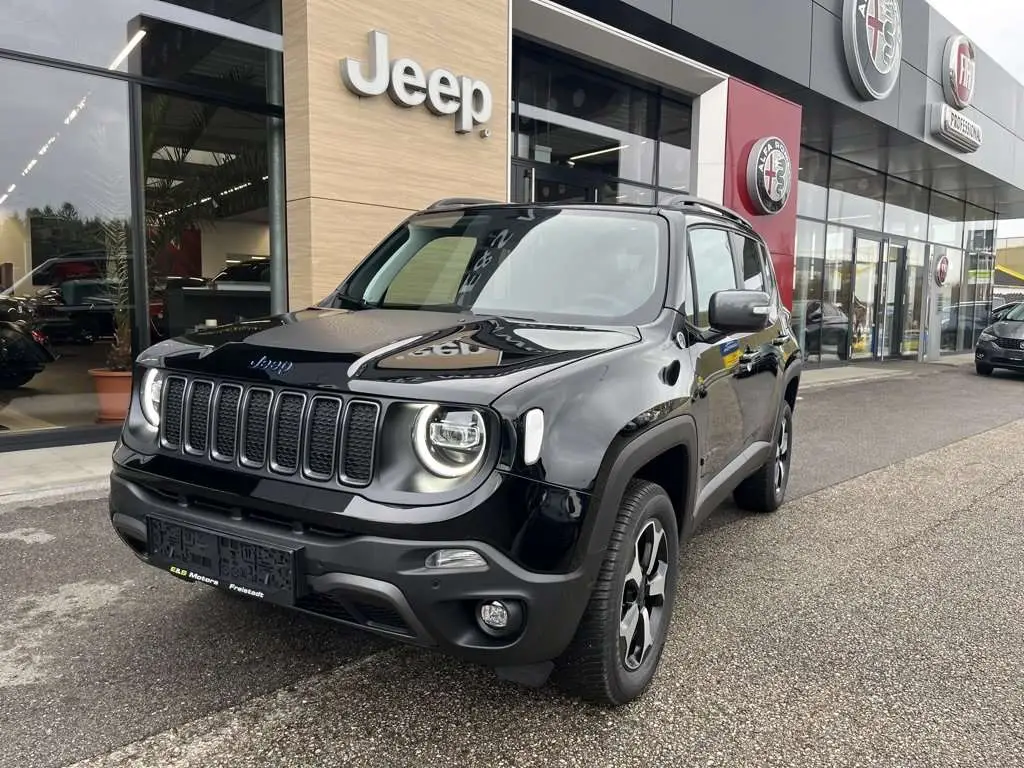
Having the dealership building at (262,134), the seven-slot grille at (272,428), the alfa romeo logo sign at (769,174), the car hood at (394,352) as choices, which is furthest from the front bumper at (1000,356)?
the seven-slot grille at (272,428)

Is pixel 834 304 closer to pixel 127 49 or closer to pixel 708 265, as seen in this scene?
pixel 127 49

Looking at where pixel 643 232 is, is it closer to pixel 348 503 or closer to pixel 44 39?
pixel 348 503

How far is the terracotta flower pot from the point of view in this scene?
7.20 meters

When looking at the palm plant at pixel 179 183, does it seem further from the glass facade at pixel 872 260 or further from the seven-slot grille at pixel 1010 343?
the seven-slot grille at pixel 1010 343

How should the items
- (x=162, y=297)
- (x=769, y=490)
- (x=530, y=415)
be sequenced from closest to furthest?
(x=530, y=415)
(x=769, y=490)
(x=162, y=297)

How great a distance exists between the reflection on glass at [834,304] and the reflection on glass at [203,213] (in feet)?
40.2

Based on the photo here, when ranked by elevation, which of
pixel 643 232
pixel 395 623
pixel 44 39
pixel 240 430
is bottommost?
pixel 395 623

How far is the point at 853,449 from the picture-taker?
7.64 m

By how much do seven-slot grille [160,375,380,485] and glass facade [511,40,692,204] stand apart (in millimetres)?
7776

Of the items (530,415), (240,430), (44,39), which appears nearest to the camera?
(530,415)

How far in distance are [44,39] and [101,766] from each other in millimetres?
6670

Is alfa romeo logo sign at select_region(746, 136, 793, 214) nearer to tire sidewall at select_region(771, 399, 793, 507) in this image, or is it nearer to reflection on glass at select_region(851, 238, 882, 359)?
reflection on glass at select_region(851, 238, 882, 359)

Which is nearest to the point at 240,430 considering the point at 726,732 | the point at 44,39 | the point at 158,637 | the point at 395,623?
the point at 395,623

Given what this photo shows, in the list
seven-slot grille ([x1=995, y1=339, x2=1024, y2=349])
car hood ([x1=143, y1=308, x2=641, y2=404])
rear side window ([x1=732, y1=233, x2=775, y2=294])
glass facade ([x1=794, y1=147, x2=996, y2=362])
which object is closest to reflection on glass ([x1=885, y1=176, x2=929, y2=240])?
glass facade ([x1=794, y1=147, x2=996, y2=362])
